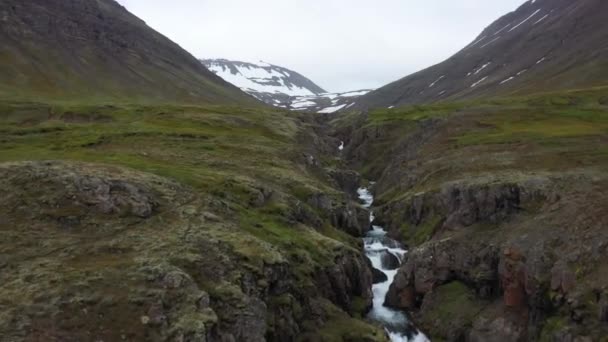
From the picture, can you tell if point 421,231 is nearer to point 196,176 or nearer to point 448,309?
point 448,309

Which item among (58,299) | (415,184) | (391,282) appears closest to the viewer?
(58,299)

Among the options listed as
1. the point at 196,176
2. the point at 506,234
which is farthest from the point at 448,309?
the point at 196,176

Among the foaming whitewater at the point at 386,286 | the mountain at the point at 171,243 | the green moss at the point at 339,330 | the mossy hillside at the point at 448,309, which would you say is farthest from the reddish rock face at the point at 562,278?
the mountain at the point at 171,243

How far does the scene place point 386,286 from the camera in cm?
5481

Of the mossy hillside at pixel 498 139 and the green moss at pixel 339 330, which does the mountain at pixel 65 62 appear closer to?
the mossy hillside at pixel 498 139

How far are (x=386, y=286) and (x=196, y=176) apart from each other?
2265cm

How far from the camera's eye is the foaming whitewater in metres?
46.2

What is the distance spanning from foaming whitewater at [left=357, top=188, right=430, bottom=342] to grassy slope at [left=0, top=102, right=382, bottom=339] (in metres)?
3.78

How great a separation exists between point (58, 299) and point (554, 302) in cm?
3405

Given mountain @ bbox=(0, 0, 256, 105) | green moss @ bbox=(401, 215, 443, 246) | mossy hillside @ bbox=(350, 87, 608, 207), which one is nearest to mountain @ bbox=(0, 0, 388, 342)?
green moss @ bbox=(401, 215, 443, 246)

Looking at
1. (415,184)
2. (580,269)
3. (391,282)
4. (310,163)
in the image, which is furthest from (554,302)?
(310,163)

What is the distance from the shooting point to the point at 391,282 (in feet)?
179

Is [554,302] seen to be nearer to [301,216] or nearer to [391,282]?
[391,282]

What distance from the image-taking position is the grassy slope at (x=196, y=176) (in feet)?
125
